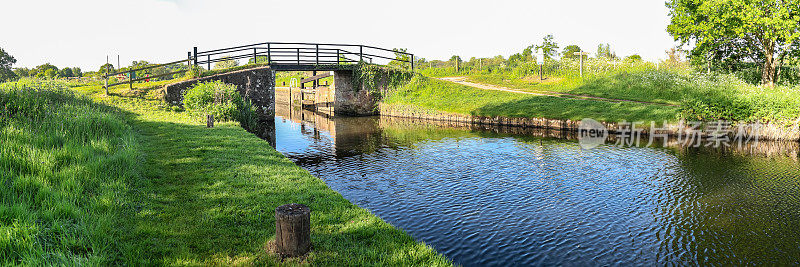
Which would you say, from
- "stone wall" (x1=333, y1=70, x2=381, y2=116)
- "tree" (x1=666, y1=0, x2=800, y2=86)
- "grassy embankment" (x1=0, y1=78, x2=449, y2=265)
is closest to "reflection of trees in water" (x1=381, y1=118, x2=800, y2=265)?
"grassy embankment" (x1=0, y1=78, x2=449, y2=265)

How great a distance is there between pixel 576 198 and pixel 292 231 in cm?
736

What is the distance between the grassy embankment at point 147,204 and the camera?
5.17 m

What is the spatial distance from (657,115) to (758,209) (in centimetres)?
1285

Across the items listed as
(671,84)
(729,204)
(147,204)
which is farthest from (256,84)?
(671,84)

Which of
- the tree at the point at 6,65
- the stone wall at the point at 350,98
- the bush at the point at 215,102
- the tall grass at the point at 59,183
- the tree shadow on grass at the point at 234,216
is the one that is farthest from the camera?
the tree at the point at 6,65

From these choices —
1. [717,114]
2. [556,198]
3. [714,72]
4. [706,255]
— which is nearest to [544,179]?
[556,198]

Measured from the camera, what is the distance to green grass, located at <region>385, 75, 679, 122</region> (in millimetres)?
21781

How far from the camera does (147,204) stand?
22.6ft

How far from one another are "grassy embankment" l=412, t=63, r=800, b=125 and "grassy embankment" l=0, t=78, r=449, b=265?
18.2m

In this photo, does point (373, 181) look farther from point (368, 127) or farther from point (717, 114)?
point (717, 114)

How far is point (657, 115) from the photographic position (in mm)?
20969

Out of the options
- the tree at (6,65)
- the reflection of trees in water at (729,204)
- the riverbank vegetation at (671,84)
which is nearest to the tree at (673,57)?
the riverbank vegetation at (671,84)

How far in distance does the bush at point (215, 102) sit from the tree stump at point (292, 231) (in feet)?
48.1

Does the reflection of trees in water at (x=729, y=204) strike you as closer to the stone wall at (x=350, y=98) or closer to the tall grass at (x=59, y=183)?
the tall grass at (x=59, y=183)
